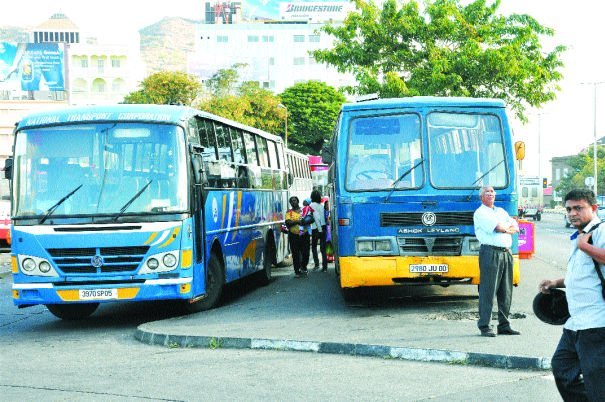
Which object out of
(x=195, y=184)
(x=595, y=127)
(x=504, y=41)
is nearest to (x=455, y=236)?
(x=195, y=184)

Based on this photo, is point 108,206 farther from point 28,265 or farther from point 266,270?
point 266,270

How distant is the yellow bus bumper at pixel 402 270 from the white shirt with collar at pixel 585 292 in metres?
7.36

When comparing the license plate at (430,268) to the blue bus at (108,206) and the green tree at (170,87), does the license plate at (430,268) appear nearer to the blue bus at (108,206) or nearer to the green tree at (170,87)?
the blue bus at (108,206)

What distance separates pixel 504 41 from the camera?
35.7m

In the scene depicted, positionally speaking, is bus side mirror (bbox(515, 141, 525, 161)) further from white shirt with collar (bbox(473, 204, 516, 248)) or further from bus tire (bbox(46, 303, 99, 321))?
bus tire (bbox(46, 303, 99, 321))

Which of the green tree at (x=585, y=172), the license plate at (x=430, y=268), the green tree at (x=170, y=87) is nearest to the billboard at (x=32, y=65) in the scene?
the green tree at (x=170, y=87)

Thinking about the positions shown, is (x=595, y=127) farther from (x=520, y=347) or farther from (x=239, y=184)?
(x=520, y=347)

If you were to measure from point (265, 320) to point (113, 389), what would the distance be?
4504 mm

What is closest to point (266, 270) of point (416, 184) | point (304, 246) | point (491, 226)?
point (304, 246)

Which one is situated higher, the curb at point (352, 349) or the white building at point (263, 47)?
the white building at point (263, 47)

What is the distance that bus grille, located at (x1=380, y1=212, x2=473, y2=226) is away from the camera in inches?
520

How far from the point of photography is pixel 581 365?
18.5 ft

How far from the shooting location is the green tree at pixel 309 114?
100 metres

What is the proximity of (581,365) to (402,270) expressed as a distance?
297 inches
